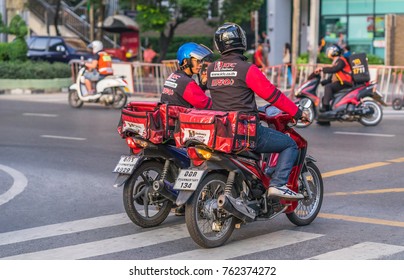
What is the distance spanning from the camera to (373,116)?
61.6 feet

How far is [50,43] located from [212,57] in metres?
29.2

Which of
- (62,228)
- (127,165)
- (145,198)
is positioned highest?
(127,165)

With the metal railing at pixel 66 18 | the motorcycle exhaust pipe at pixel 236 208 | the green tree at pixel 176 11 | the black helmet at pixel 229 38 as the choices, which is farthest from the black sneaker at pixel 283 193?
the metal railing at pixel 66 18

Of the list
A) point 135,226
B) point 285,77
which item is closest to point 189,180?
point 135,226

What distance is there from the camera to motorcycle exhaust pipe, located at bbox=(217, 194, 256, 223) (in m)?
8.09

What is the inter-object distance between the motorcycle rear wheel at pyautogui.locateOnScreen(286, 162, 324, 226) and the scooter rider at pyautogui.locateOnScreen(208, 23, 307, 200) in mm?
684

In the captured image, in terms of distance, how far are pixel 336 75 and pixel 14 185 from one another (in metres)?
8.64

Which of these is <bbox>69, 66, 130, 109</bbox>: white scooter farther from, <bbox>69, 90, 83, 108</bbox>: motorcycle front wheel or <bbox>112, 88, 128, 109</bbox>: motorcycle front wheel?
<bbox>69, 90, 83, 108</bbox>: motorcycle front wheel

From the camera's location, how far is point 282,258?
306 inches

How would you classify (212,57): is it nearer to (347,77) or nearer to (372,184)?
(372,184)

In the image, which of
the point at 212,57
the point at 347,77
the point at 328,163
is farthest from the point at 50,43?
the point at 212,57

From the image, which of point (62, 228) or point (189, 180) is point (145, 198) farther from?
point (189, 180)

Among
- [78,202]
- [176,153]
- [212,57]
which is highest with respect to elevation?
[212,57]

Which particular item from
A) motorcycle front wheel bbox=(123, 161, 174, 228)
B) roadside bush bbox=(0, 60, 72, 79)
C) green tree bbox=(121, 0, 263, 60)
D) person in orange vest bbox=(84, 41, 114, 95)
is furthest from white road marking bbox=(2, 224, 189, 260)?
green tree bbox=(121, 0, 263, 60)
